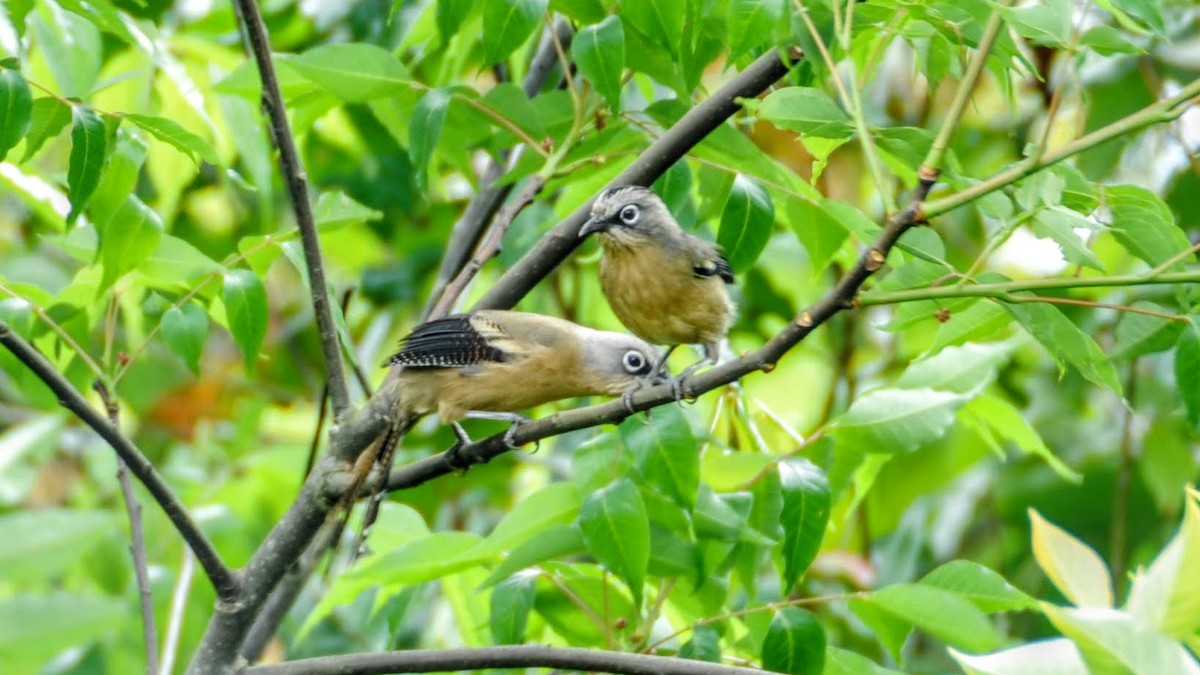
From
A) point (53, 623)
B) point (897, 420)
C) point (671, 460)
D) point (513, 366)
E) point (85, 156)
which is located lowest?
point (53, 623)

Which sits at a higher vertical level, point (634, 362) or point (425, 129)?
point (425, 129)

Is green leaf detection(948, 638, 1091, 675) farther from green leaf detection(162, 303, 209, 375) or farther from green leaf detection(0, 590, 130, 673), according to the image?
green leaf detection(0, 590, 130, 673)

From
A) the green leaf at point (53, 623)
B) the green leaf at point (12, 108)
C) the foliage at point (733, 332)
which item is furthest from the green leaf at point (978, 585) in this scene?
the green leaf at point (53, 623)

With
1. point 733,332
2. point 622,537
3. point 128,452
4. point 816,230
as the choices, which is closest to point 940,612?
point 622,537

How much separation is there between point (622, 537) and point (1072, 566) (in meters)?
1.04

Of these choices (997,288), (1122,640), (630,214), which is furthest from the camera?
(630,214)

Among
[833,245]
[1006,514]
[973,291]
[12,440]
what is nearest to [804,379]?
[1006,514]

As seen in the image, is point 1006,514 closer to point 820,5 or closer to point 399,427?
point 399,427

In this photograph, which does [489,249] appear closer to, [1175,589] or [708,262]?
[708,262]

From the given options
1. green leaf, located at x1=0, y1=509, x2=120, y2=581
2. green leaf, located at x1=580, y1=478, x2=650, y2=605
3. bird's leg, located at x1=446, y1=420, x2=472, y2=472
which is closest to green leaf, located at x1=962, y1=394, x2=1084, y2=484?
green leaf, located at x1=580, y1=478, x2=650, y2=605

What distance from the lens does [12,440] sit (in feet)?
16.3

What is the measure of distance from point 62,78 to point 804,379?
15.0ft

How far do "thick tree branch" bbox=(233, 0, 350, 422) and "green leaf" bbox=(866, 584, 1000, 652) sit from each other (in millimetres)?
1022

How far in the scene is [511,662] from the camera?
7.57ft
